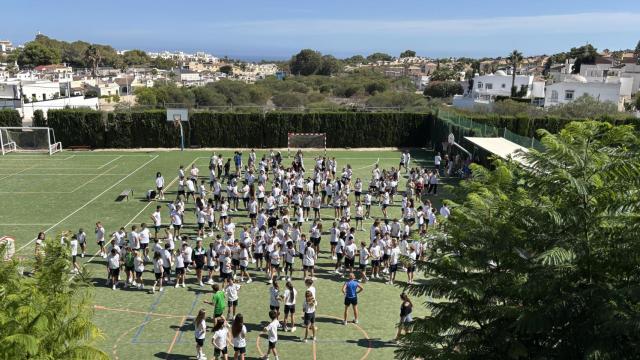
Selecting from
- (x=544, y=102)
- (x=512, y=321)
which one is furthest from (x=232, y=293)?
(x=544, y=102)

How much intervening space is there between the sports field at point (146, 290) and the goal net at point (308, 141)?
7972 mm

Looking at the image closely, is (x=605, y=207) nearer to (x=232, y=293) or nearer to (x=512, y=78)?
(x=232, y=293)

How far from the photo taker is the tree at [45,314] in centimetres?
601

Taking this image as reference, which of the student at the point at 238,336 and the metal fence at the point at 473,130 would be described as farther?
the metal fence at the point at 473,130

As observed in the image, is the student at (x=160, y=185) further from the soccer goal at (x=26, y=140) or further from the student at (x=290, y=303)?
the soccer goal at (x=26, y=140)

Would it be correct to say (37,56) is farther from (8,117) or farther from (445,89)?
(8,117)

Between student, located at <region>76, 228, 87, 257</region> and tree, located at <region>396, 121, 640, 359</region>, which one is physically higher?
tree, located at <region>396, 121, 640, 359</region>

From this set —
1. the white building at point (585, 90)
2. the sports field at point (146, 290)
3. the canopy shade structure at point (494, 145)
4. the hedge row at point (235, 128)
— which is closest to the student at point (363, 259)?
the sports field at point (146, 290)

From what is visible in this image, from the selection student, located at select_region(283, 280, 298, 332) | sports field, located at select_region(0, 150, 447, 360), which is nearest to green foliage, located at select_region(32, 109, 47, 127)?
sports field, located at select_region(0, 150, 447, 360)

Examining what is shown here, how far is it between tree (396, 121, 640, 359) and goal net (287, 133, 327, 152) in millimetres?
35576

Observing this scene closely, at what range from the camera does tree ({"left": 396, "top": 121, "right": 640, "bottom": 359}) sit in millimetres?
5734

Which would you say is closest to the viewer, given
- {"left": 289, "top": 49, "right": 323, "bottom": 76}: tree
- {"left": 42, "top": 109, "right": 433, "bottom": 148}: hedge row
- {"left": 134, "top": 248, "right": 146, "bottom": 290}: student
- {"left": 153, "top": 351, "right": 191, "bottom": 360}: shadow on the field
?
{"left": 153, "top": 351, "right": 191, "bottom": 360}: shadow on the field

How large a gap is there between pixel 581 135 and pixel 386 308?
981cm

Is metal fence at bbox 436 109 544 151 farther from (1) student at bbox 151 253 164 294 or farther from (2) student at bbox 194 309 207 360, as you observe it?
(2) student at bbox 194 309 207 360
